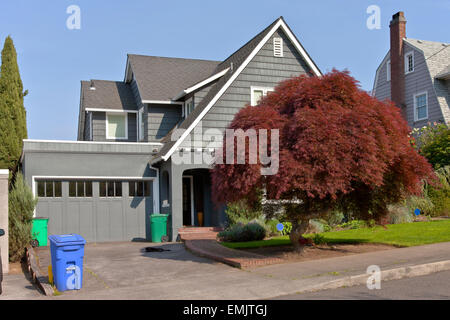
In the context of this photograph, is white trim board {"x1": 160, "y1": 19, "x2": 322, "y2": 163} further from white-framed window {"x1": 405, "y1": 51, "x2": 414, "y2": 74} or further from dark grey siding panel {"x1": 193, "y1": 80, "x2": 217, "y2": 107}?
white-framed window {"x1": 405, "y1": 51, "x2": 414, "y2": 74}

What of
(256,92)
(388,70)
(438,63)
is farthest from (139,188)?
(388,70)

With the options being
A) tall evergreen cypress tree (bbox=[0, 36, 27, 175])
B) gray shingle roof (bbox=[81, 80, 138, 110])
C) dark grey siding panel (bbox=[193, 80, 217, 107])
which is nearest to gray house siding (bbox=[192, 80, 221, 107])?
dark grey siding panel (bbox=[193, 80, 217, 107])

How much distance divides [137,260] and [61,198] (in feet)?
19.8

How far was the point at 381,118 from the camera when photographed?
1061 centimetres

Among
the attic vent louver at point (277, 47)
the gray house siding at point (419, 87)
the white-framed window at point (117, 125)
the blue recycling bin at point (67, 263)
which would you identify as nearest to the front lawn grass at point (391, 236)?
the blue recycling bin at point (67, 263)

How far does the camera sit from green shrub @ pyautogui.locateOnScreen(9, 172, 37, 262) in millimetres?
13334

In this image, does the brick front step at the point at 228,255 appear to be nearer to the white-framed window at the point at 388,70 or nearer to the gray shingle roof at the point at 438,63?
the gray shingle roof at the point at 438,63

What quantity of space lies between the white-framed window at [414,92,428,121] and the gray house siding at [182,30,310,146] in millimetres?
10265

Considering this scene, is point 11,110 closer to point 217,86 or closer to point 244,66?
point 217,86

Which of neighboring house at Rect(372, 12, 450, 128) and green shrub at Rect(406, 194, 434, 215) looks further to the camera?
neighboring house at Rect(372, 12, 450, 128)

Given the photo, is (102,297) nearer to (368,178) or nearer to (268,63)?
(368,178)

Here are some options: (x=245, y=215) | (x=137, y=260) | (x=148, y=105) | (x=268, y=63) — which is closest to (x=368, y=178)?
(x=137, y=260)

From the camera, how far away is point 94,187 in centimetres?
1784

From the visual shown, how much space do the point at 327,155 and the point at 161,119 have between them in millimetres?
12654
